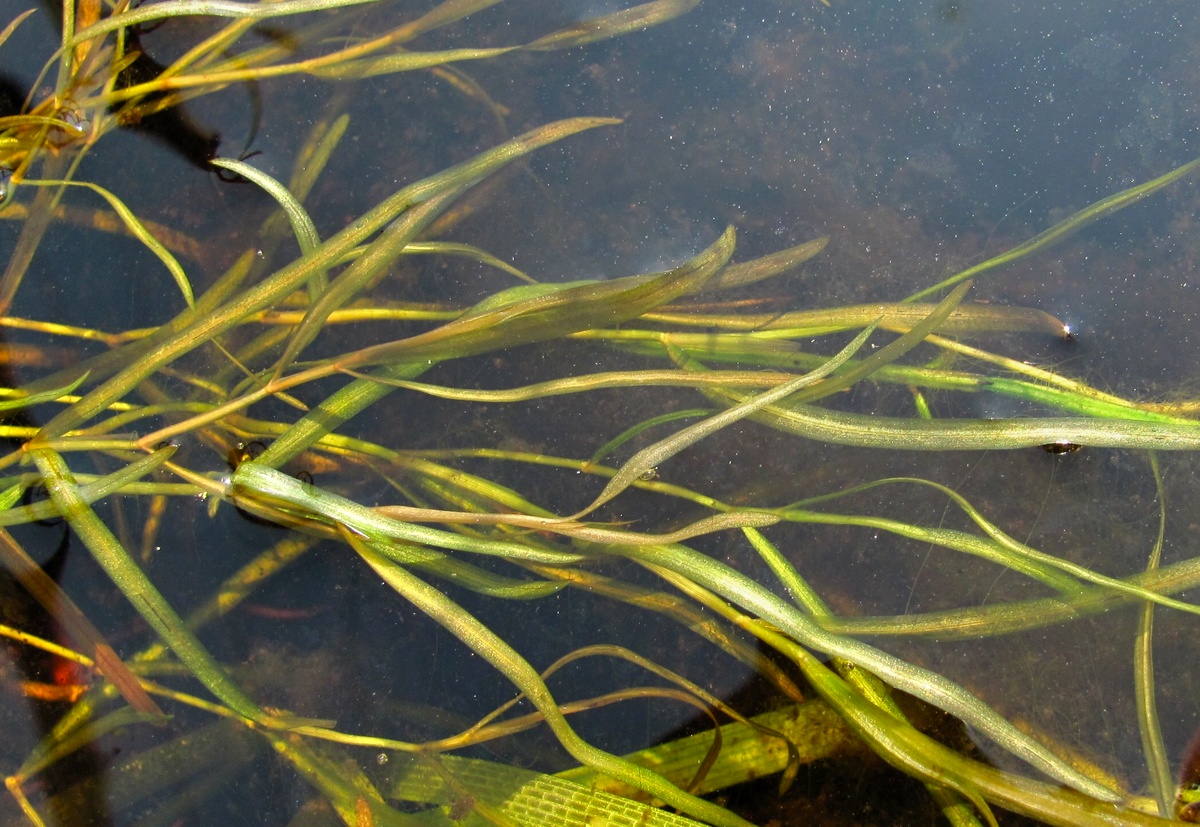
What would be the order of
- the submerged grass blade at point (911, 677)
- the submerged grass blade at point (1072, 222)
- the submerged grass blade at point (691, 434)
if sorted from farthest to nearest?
the submerged grass blade at point (1072, 222), the submerged grass blade at point (911, 677), the submerged grass blade at point (691, 434)

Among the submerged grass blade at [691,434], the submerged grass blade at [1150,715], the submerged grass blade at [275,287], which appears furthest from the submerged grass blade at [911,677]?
the submerged grass blade at [275,287]

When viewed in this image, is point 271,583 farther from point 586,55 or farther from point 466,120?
point 586,55

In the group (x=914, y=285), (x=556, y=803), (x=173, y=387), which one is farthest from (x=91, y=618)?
(x=914, y=285)

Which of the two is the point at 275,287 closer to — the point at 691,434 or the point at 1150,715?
the point at 691,434

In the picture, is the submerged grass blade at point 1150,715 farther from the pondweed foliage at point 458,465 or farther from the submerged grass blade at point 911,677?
the submerged grass blade at point 911,677

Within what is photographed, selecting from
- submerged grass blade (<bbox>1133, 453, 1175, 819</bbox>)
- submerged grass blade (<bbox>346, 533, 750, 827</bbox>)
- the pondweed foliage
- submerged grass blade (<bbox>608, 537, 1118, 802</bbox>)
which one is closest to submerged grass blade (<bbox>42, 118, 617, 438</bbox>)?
the pondweed foliage

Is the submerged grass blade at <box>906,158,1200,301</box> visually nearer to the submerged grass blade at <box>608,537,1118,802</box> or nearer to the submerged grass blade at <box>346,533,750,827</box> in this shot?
the submerged grass blade at <box>608,537,1118,802</box>

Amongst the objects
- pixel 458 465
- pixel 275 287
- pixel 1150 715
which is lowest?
pixel 1150 715

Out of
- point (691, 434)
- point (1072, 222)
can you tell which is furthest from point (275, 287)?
point (1072, 222)
